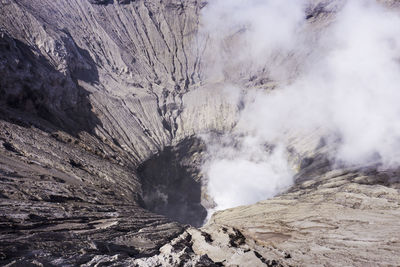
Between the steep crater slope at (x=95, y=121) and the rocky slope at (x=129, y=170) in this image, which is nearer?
the rocky slope at (x=129, y=170)

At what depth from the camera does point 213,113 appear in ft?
129

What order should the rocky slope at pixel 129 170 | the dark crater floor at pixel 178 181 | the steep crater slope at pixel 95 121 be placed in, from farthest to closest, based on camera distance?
the dark crater floor at pixel 178 181, the steep crater slope at pixel 95 121, the rocky slope at pixel 129 170

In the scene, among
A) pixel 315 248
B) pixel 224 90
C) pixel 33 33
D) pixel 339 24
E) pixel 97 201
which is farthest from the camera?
pixel 339 24

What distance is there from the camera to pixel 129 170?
2592cm

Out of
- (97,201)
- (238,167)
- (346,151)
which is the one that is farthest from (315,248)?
(238,167)

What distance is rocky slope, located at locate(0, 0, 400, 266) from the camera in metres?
11.7

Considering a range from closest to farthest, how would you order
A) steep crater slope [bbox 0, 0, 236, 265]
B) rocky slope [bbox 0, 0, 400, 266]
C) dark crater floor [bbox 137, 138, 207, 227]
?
1. rocky slope [bbox 0, 0, 400, 266]
2. steep crater slope [bbox 0, 0, 236, 265]
3. dark crater floor [bbox 137, 138, 207, 227]

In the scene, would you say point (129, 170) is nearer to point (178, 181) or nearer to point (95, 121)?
point (95, 121)

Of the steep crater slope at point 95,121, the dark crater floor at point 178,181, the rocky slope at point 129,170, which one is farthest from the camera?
the dark crater floor at point 178,181

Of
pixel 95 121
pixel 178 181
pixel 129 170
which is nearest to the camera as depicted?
pixel 129 170

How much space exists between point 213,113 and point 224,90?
450cm

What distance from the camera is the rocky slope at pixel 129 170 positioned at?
1171 centimetres

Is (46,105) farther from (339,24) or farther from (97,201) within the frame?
(339,24)

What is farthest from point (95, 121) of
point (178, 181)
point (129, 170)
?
point (178, 181)
